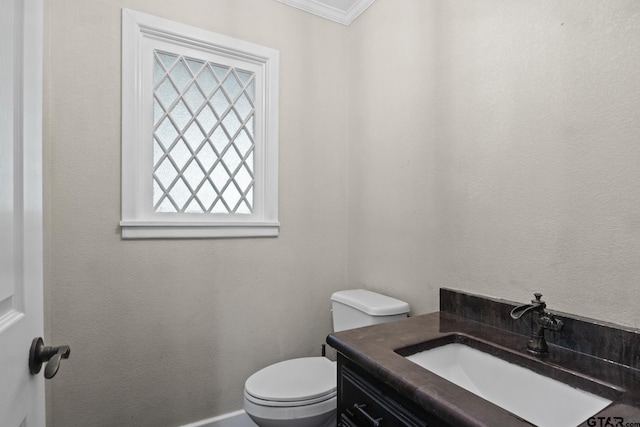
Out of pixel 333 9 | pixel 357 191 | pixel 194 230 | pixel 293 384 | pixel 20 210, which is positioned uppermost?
pixel 333 9

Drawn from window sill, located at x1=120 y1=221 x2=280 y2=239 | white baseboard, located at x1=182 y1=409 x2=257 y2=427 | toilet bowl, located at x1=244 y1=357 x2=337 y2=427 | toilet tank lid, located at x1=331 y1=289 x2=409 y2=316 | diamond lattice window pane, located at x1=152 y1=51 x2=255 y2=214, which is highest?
diamond lattice window pane, located at x1=152 y1=51 x2=255 y2=214

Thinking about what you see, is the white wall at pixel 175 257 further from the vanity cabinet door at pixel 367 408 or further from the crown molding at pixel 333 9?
the vanity cabinet door at pixel 367 408

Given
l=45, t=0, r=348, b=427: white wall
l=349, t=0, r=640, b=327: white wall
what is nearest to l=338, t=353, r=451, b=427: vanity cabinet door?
l=349, t=0, r=640, b=327: white wall

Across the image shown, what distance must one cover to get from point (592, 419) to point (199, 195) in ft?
5.65

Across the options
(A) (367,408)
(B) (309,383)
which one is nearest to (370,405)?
(A) (367,408)

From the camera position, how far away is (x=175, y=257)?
1.67m

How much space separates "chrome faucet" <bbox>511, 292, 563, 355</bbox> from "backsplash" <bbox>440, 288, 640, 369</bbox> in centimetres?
6

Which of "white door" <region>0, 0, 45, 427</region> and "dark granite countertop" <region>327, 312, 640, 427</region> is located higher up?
"white door" <region>0, 0, 45, 427</region>

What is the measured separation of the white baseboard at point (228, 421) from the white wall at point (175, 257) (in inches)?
1.4

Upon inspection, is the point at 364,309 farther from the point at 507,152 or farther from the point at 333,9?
the point at 333,9

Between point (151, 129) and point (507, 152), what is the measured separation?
1587mm

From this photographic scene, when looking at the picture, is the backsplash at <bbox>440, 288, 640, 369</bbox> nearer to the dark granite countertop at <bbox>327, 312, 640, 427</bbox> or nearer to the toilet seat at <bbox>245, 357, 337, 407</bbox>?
the dark granite countertop at <bbox>327, 312, 640, 427</bbox>

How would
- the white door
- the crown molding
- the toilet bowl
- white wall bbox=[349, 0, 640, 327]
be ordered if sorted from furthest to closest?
the crown molding < the toilet bowl < white wall bbox=[349, 0, 640, 327] < the white door

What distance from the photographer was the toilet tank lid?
1547mm
